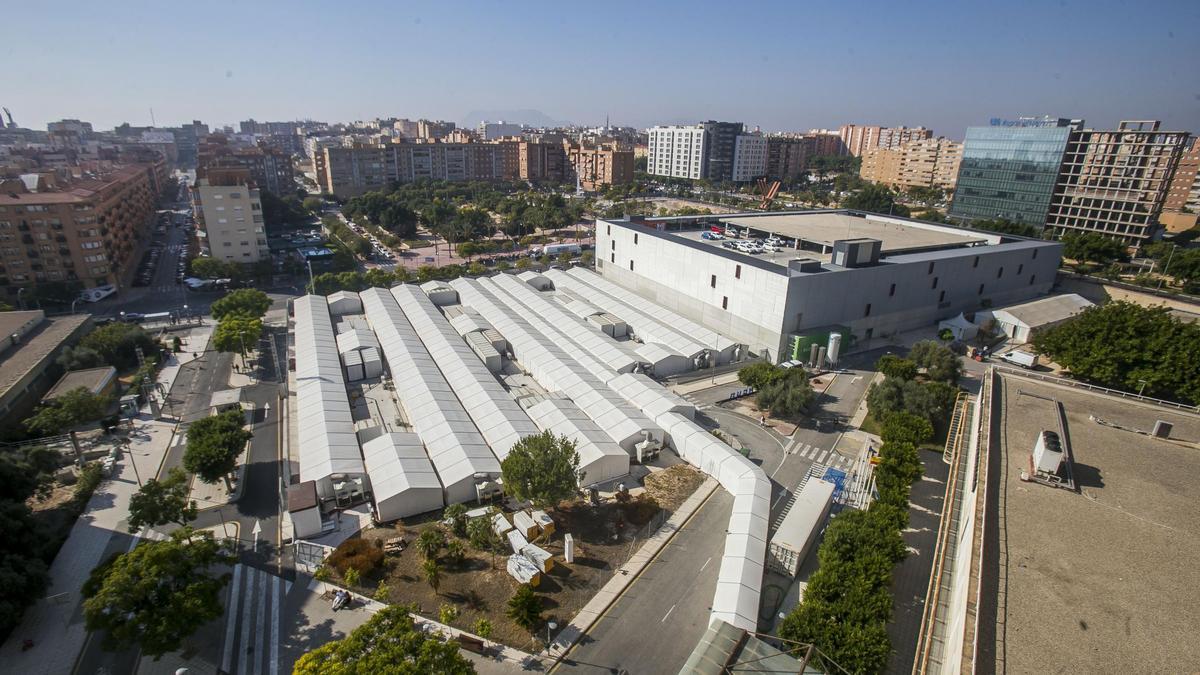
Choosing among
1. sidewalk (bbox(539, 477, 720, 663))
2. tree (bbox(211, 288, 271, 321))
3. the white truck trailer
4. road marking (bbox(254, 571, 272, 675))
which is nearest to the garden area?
sidewalk (bbox(539, 477, 720, 663))

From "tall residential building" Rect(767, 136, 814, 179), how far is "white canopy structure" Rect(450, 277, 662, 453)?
11831 cm

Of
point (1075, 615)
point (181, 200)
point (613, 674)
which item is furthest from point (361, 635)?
point (181, 200)

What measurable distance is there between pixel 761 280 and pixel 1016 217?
6158 cm

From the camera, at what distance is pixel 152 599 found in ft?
47.6

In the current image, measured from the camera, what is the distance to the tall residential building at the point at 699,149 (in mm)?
135000

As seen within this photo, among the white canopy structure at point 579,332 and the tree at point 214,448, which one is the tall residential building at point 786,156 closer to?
the white canopy structure at point 579,332

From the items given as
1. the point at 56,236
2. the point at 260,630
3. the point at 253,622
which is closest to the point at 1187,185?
the point at 260,630

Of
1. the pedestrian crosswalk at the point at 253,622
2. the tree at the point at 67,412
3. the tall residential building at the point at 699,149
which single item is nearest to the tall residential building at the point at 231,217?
the tree at the point at 67,412

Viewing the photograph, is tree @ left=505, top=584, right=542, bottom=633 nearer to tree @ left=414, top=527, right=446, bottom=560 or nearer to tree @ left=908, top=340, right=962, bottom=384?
tree @ left=414, top=527, right=446, bottom=560

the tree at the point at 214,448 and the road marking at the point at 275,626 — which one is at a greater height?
the tree at the point at 214,448

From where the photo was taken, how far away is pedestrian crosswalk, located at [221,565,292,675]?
15.8 m

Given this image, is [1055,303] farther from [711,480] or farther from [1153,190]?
[711,480]

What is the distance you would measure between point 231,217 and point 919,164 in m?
127

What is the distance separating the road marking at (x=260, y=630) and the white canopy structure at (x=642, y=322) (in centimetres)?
2500
